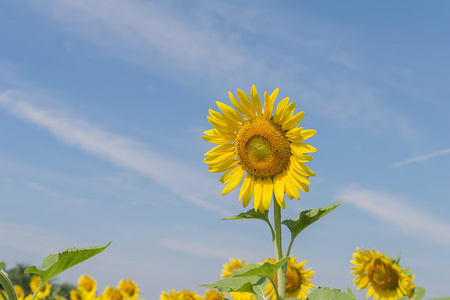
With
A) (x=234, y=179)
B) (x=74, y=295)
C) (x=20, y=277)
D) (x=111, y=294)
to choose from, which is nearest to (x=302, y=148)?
(x=234, y=179)

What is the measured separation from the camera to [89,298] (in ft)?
31.2

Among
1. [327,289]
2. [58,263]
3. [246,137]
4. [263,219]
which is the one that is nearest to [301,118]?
[246,137]

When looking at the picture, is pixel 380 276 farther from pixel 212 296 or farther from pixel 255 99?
pixel 255 99

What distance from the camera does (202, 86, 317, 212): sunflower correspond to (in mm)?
4238

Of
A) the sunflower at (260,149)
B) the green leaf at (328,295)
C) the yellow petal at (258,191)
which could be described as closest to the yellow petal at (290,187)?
the sunflower at (260,149)

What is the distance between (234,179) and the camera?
4625mm

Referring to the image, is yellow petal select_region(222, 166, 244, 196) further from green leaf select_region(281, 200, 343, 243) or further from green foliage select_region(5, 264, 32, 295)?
green foliage select_region(5, 264, 32, 295)

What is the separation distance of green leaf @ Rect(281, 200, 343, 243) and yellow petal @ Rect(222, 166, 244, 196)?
2.13 ft

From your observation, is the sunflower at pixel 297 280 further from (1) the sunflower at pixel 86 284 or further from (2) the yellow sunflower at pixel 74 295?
(1) the sunflower at pixel 86 284

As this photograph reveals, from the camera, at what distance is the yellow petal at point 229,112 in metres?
4.55

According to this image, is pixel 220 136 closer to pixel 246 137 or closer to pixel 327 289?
pixel 246 137

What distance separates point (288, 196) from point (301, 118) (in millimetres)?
735

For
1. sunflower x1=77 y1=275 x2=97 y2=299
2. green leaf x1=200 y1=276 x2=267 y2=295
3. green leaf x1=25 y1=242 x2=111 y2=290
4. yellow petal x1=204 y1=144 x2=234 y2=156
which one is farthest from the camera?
sunflower x1=77 y1=275 x2=97 y2=299

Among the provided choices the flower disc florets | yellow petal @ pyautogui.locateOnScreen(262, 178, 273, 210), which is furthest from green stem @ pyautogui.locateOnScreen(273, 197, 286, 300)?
the flower disc florets
